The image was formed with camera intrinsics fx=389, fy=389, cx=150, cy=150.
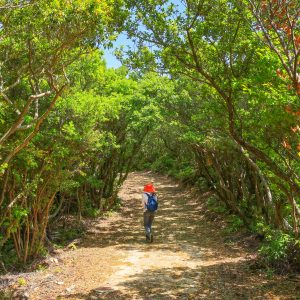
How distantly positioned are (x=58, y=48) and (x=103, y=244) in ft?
25.7

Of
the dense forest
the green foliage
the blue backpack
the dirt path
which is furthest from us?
the blue backpack

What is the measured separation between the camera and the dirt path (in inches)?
324

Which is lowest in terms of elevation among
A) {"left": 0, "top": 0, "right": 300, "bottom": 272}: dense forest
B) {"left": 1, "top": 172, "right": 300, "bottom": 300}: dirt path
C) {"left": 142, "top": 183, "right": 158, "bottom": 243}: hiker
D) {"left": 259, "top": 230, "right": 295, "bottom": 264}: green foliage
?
{"left": 1, "top": 172, "right": 300, "bottom": 300}: dirt path

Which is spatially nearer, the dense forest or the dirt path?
the dense forest

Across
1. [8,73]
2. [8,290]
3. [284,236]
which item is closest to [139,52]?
[8,73]

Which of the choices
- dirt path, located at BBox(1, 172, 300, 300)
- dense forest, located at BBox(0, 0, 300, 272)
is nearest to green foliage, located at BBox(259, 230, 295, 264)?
dense forest, located at BBox(0, 0, 300, 272)

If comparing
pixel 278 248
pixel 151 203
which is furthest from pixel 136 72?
pixel 278 248

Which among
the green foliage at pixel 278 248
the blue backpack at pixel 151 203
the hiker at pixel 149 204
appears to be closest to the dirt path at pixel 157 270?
the green foliage at pixel 278 248

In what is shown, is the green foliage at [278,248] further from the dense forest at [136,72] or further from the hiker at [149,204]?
the hiker at [149,204]

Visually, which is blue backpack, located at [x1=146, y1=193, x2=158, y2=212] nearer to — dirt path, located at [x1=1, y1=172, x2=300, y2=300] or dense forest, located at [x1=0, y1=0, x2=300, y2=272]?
dirt path, located at [x1=1, y1=172, x2=300, y2=300]

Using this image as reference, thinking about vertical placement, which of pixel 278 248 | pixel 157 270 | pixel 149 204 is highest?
pixel 149 204

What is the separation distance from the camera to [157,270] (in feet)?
Answer: 32.6

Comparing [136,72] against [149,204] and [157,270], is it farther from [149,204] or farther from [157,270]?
[157,270]

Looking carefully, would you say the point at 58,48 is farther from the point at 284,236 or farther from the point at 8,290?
the point at 284,236
